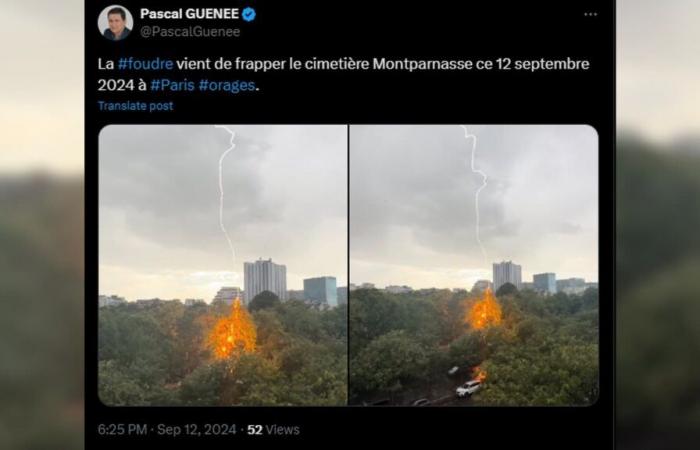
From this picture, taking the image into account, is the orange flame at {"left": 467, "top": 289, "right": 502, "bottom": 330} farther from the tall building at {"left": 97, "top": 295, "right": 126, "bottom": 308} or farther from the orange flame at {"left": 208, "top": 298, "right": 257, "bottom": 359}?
the tall building at {"left": 97, "top": 295, "right": 126, "bottom": 308}

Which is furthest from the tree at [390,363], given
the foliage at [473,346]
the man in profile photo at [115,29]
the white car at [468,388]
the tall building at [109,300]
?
the man in profile photo at [115,29]

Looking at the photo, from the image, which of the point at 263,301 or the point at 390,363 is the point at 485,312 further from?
the point at 263,301

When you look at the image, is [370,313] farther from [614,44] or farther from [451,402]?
[614,44]

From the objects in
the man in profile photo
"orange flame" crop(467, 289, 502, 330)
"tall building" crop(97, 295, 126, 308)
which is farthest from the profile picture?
"orange flame" crop(467, 289, 502, 330)

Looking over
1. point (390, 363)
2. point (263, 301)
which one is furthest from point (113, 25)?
point (390, 363)

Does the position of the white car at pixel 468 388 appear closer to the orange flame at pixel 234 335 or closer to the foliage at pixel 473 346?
the foliage at pixel 473 346
